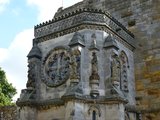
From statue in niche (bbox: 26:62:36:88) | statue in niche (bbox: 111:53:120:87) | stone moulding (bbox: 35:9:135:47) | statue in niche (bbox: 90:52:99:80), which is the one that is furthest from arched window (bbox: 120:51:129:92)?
statue in niche (bbox: 26:62:36:88)

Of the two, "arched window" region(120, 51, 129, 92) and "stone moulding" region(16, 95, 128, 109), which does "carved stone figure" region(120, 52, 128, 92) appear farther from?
"stone moulding" region(16, 95, 128, 109)

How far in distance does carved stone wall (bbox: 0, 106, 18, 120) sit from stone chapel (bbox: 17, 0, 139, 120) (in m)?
1.81

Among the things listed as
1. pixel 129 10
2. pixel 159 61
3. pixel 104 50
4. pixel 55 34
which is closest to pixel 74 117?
pixel 104 50

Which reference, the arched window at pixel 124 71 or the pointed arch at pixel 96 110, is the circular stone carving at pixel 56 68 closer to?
the pointed arch at pixel 96 110

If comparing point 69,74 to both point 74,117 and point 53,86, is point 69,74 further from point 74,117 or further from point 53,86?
point 74,117

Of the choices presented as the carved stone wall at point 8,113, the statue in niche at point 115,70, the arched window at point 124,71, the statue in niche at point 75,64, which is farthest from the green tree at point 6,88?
the statue in niche at point 115,70

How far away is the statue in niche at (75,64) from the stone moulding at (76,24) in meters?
1.16

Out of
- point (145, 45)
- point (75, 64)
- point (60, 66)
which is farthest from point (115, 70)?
point (145, 45)

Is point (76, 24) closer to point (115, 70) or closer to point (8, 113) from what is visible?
point (115, 70)

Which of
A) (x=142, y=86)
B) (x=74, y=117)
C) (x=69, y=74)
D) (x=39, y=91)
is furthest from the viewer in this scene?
(x=142, y=86)

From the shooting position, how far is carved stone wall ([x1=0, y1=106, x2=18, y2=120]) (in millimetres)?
14110

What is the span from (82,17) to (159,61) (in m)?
3.82

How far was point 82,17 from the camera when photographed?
12.5 metres

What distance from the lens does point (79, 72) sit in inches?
456
